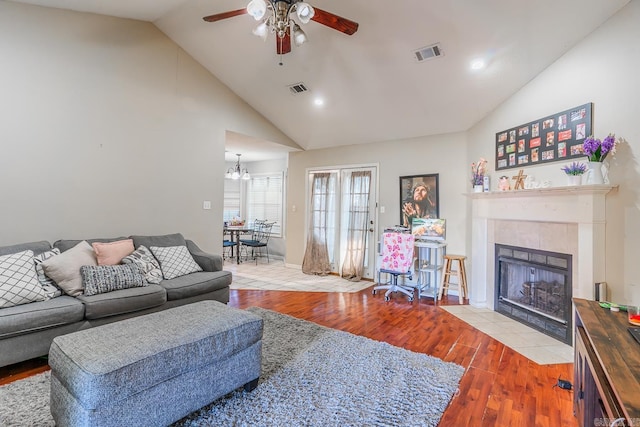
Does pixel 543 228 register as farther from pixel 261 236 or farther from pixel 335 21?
pixel 261 236

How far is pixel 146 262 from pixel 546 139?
166 inches

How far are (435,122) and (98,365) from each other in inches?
174

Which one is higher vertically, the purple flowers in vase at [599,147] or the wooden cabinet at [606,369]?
the purple flowers in vase at [599,147]

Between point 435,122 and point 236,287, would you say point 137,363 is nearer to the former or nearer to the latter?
point 236,287

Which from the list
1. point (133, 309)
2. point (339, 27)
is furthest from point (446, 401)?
point (339, 27)

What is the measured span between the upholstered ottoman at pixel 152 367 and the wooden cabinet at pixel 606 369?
1685 mm

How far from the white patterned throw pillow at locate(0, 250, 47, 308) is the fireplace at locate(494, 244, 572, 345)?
4.47 m

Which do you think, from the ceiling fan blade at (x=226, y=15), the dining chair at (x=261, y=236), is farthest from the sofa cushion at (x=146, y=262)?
the dining chair at (x=261, y=236)

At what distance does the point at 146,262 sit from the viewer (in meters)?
3.15

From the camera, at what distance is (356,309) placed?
375 cm

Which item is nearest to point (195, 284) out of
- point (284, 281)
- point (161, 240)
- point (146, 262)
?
point (146, 262)

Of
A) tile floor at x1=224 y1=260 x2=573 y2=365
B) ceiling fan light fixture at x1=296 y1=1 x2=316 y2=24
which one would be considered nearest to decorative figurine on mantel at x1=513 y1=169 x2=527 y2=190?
tile floor at x1=224 y1=260 x2=573 y2=365

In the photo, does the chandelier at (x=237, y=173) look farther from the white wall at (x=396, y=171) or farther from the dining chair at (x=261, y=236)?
the white wall at (x=396, y=171)

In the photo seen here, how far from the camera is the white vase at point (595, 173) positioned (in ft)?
8.02
